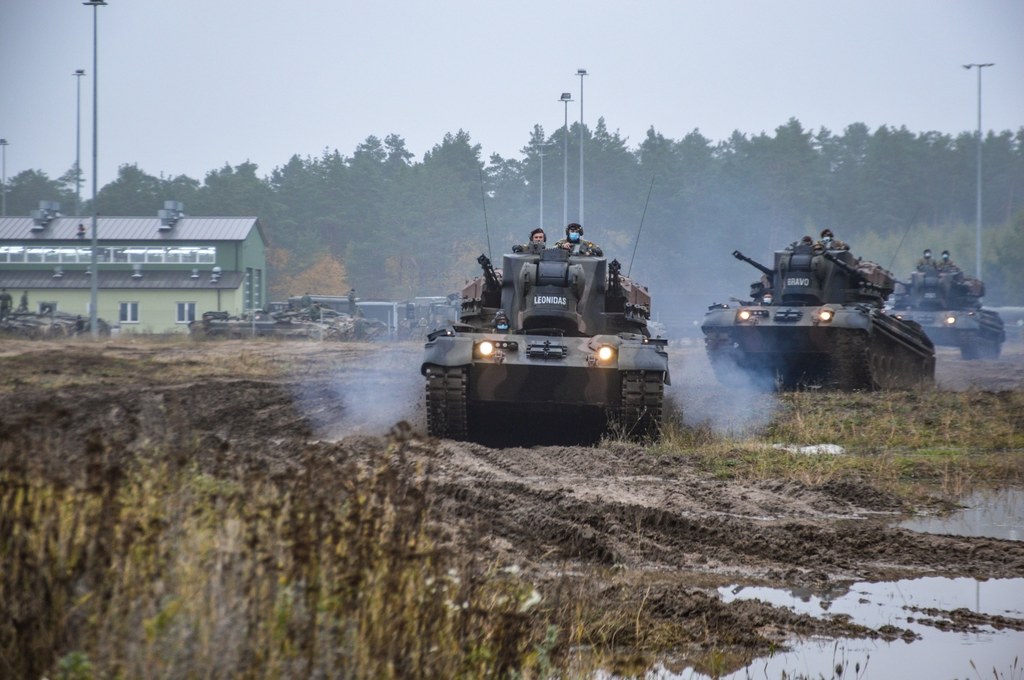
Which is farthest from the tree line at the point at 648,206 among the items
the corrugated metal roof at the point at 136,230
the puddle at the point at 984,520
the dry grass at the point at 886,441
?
the puddle at the point at 984,520

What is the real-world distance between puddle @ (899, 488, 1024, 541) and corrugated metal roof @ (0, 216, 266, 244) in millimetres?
45891

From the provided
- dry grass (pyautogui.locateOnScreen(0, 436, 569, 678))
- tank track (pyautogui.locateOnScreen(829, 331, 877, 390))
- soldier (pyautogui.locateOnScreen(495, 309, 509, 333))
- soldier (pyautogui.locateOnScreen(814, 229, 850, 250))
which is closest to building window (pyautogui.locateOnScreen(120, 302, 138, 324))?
soldier (pyautogui.locateOnScreen(814, 229, 850, 250))

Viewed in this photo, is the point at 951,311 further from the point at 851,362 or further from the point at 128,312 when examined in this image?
the point at 128,312

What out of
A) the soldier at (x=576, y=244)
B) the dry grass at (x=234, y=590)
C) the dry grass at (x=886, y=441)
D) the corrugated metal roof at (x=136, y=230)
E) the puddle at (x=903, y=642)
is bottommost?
the puddle at (x=903, y=642)

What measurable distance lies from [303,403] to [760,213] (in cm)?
5210

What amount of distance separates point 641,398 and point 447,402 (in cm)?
202

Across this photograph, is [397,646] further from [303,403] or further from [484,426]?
[303,403]

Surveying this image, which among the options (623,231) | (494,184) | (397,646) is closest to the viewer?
(397,646)

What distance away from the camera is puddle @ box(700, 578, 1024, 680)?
19.8 ft

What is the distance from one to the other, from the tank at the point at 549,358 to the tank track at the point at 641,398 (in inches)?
0.4

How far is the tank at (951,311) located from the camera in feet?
101

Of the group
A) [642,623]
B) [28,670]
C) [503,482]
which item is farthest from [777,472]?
[28,670]

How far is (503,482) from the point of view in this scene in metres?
10.5

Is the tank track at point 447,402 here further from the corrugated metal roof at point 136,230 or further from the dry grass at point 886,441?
the corrugated metal roof at point 136,230
